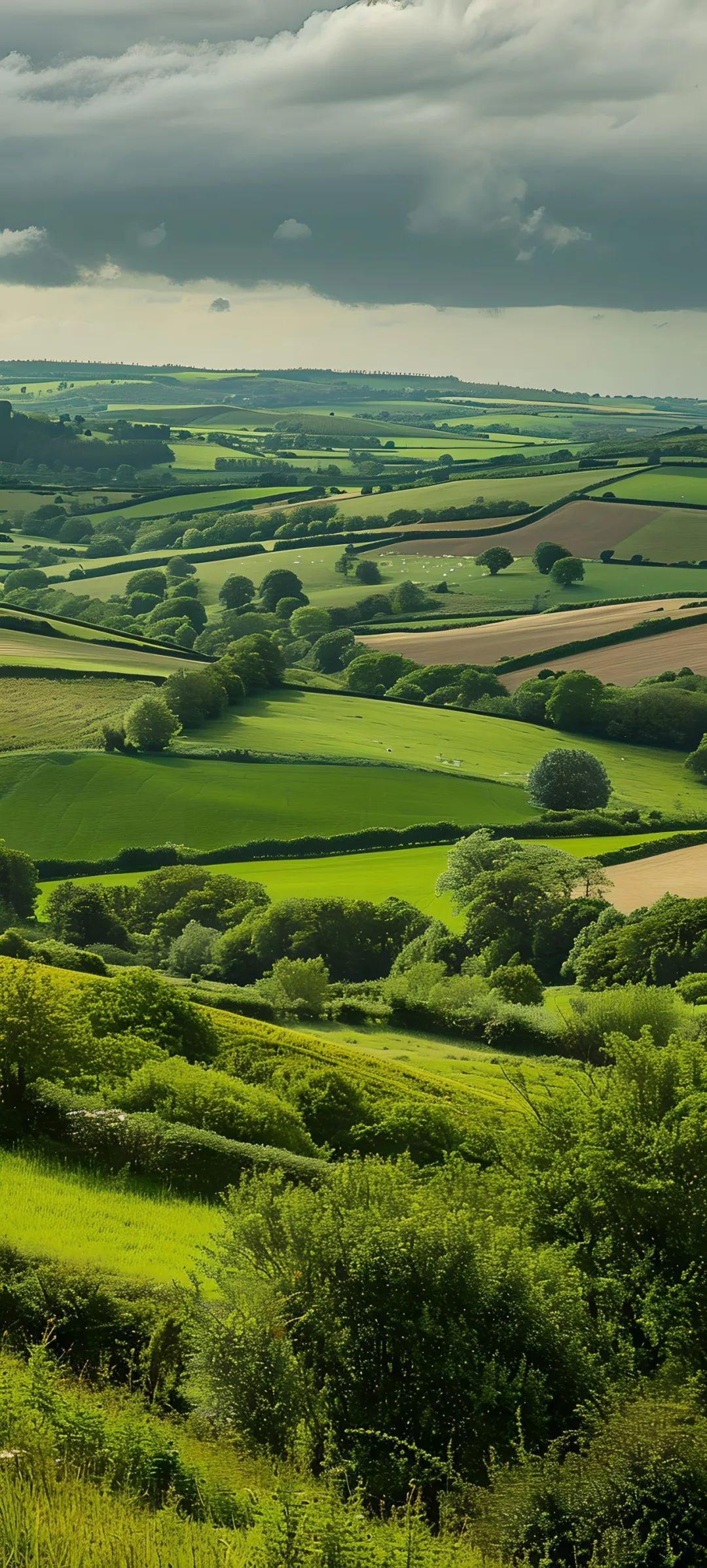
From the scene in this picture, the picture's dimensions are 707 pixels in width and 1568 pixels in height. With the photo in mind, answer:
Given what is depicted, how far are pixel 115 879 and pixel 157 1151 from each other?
5618 centimetres

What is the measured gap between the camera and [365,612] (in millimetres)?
179375

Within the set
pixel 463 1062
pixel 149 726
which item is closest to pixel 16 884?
pixel 149 726

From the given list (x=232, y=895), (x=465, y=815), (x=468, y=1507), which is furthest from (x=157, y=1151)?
(x=465, y=815)

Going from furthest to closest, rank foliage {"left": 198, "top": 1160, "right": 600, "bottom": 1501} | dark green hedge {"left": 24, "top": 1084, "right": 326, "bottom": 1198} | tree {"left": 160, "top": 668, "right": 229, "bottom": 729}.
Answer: tree {"left": 160, "top": 668, "right": 229, "bottom": 729} < dark green hedge {"left": 24, "top": 1084, "right": 326, "bottom": 1198} < foliage {"left": 198, "top": 1160, "right": 600, "bottom": 1501}

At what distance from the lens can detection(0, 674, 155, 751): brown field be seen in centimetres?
10538

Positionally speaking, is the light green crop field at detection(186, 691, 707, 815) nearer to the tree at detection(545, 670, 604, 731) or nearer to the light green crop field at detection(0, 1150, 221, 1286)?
the tree at detection(545, 670, 604, 731)

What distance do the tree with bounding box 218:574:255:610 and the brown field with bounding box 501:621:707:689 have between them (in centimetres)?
5002

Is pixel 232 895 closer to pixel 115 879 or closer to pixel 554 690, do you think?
pixel 115 879

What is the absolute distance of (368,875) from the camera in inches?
3376

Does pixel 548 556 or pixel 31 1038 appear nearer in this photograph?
pixel 31 1038

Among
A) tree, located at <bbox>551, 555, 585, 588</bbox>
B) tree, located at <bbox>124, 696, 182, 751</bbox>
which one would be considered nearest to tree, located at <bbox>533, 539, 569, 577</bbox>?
tree, located at <bbox>551, 555, 585, 588</bbox>

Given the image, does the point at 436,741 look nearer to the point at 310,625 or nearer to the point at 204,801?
the point at 204,801

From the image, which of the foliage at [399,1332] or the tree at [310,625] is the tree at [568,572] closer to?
the tree at [310,625]

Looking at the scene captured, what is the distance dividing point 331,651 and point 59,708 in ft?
179
